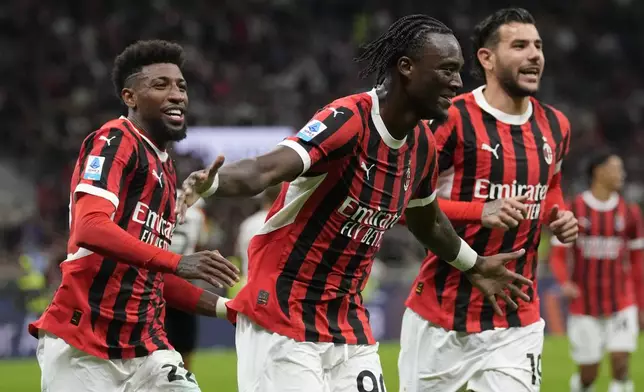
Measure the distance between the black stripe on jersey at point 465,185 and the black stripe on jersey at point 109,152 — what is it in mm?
1969

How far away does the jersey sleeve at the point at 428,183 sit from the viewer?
16.8 ft

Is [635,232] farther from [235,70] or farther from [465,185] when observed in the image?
[235,70]

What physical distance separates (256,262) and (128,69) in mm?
1324

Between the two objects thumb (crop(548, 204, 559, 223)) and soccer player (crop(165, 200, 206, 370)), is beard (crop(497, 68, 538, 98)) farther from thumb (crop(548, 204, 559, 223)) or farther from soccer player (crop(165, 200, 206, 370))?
soccer player (crop(165, 200, 206, 370))

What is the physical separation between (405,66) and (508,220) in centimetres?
101

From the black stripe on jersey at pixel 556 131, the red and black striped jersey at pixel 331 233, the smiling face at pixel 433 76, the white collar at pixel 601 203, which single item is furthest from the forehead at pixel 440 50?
the white collar at pixel 601 203

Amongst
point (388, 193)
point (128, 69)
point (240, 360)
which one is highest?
point (128, 69)

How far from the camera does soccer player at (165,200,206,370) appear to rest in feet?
29.4

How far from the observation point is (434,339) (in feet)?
19.9

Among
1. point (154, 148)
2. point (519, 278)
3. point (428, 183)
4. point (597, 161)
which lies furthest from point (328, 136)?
point (597, 161)

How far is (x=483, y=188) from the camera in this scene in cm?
602

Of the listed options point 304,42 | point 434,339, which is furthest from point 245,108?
point 434,339

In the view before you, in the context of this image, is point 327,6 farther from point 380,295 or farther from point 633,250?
point 633,250

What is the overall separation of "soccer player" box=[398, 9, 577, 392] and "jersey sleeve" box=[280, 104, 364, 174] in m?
1.35
